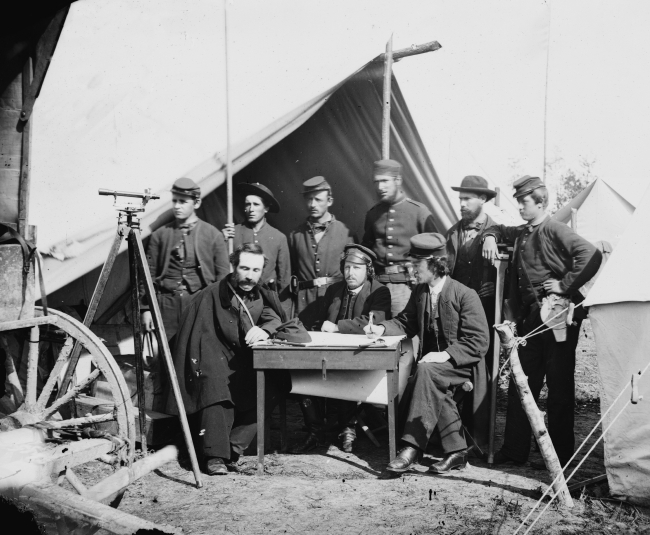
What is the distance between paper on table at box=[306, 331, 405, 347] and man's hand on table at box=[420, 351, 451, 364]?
21 cm

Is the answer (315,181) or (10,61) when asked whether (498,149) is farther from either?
(10,61)

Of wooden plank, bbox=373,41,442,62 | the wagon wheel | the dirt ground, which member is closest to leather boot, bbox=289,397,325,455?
the dirt ground

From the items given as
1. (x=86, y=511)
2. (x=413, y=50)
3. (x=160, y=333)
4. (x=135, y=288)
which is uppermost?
(x=413, y=50)

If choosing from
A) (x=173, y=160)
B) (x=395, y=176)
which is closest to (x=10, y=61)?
(x=173, y=160)

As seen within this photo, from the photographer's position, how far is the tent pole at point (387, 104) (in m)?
6.28

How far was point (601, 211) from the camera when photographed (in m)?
8.94

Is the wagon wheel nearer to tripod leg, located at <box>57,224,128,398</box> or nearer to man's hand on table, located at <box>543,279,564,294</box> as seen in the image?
tripod leg, located at <box>57,224,128,398</box>

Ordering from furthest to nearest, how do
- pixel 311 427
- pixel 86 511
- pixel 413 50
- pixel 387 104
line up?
pixel 387 104, pixel 413 50, pixel 311 427, pixel 86 511

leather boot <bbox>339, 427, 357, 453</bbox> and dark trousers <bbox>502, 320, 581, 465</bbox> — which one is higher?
dark trousers <bbox>502, 320, 581, 465</bbox>

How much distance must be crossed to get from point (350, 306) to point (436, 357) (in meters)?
0.85

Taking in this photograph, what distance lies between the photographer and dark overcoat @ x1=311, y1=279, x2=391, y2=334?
16.1 ft

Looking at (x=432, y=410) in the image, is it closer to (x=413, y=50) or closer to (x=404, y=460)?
(x=404, y=460)

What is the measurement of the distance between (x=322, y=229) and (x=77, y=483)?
2883 mm

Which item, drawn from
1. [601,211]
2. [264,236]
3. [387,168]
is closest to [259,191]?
[264,236]
